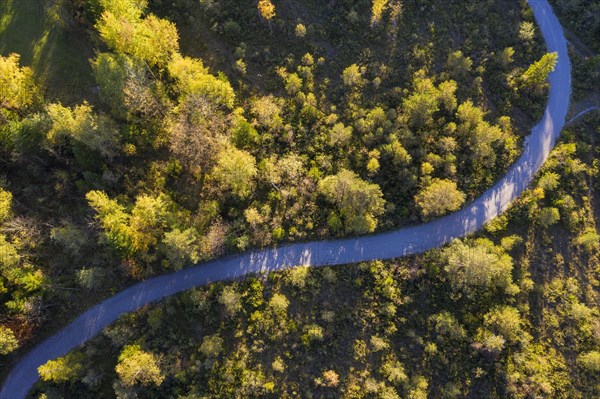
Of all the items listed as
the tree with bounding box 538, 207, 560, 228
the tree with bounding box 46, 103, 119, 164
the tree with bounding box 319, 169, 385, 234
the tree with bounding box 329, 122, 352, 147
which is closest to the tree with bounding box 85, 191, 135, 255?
the tree with bounding box 46, 103, 119, 164

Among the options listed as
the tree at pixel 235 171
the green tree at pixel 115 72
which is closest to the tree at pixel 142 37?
the green tree at pixel 115 72

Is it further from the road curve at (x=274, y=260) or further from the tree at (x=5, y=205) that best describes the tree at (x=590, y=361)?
the tree at (x=5, y=205)

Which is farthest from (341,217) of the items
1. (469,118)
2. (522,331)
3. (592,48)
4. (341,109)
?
(592,48)

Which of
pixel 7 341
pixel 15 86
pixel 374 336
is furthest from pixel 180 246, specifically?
pixel 15 86

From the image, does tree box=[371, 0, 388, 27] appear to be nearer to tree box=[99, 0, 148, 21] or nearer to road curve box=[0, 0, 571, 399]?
road curve box=[0, 0, 571, 399]

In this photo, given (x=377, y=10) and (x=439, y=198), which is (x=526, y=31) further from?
(x=439, y=198)

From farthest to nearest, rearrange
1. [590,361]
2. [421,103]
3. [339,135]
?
[339,135] → [421,103] → [590,361]
